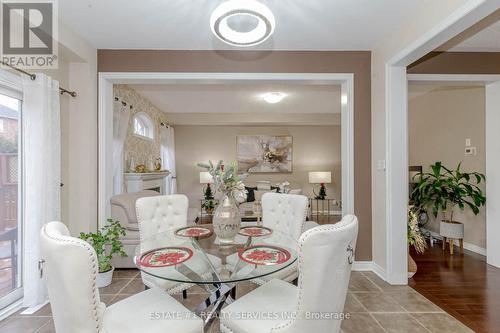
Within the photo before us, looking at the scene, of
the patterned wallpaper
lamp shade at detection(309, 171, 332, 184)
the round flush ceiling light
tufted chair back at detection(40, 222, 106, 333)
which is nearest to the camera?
tufted chair back at detection(40, 222, 106, 333)

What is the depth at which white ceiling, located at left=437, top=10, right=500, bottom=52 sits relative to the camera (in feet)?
8.21

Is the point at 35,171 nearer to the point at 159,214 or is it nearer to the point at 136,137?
the point at 159,214

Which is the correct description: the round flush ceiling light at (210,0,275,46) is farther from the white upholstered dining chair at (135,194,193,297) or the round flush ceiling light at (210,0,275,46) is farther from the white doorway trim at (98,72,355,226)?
the white upholstered dining chair at (135,194,193,297)

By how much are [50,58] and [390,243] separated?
4004 millimetres

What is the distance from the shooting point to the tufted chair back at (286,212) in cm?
237

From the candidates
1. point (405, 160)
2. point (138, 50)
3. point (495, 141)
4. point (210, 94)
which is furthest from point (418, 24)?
point (210, 94)

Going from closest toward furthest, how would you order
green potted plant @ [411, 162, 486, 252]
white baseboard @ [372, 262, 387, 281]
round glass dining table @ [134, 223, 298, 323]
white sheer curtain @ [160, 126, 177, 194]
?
round glass dining table @ [134, 223, 298, 323] → white baseboard @ [372, 262, 387, 281] → green potted plant @ [411, 162, 486, 252] → white sheer curtain @ [160, 126, 177, 194]

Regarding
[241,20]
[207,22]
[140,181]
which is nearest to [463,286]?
[241,20]

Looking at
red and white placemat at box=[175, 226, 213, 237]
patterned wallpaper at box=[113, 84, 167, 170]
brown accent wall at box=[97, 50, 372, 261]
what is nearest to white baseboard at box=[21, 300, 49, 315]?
red and white placemat at box=[175, 226, 213, 237]

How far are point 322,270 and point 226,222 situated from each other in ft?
3.06

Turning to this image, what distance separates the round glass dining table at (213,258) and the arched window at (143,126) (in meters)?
3.35

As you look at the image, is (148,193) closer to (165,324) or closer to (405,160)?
(165,324)

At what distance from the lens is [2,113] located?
2.14 metres

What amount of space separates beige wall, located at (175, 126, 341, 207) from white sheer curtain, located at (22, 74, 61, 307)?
490cm
